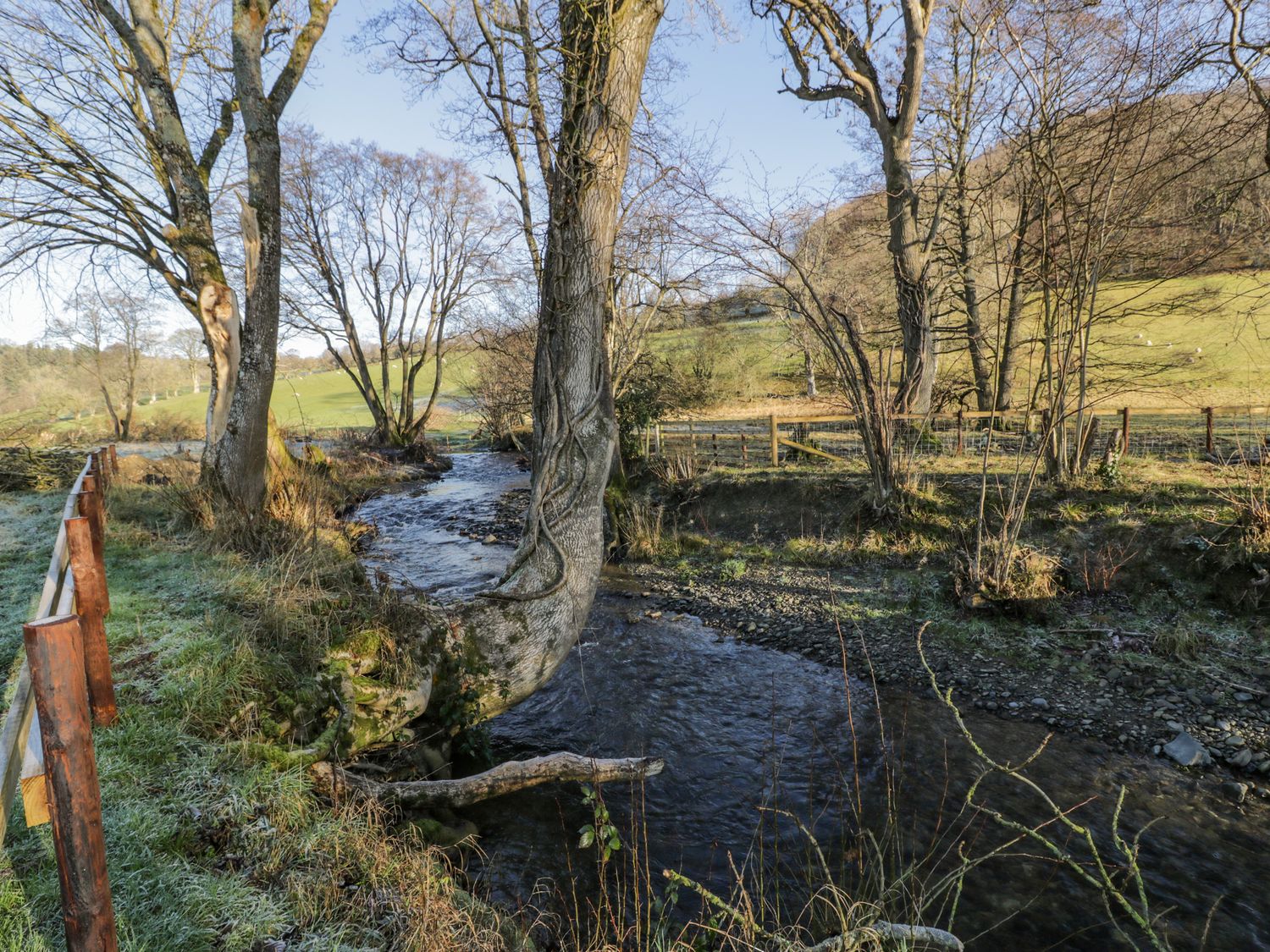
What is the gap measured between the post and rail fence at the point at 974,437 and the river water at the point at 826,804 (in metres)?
4.49

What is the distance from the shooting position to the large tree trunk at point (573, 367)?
507cm

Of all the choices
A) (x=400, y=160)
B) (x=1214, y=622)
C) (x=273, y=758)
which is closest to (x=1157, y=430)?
(x=1214, y=622)

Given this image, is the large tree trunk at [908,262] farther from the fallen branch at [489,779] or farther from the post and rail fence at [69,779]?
the post and rail fence at [69,779]

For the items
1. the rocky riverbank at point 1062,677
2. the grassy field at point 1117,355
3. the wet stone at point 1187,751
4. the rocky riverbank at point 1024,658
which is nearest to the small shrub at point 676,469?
the rocky riverbank at point 1024,658

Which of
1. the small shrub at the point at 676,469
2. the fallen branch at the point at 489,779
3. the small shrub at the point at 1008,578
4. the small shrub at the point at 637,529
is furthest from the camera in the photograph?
the small shrub at the point at 676,469

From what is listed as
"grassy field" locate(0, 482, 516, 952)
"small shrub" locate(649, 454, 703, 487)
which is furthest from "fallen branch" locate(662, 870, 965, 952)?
"small shrub" locate(649, 454, 703, 487)

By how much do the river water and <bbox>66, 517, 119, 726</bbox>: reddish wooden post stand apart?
209 cm

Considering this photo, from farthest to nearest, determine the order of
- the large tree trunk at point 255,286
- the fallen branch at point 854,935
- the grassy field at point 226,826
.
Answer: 1. the large tree trunk at point 255,286
2. the grassy field at point 226,826
3. the fallen branch at point 854,935

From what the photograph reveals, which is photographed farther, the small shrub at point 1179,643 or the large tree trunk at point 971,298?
the large tree trunk at point 971,298

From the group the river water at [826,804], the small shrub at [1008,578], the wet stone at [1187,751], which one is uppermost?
the small shrub at [1008,578]

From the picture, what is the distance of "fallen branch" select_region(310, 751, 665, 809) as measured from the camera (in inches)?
141

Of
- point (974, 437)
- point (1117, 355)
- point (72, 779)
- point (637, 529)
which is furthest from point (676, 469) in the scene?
point (1117, 355)

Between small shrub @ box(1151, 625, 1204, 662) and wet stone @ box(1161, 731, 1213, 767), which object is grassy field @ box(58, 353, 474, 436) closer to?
small shrub @ box(1151, 625, 1204, 662)

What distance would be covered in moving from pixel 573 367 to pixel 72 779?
4.15 m
